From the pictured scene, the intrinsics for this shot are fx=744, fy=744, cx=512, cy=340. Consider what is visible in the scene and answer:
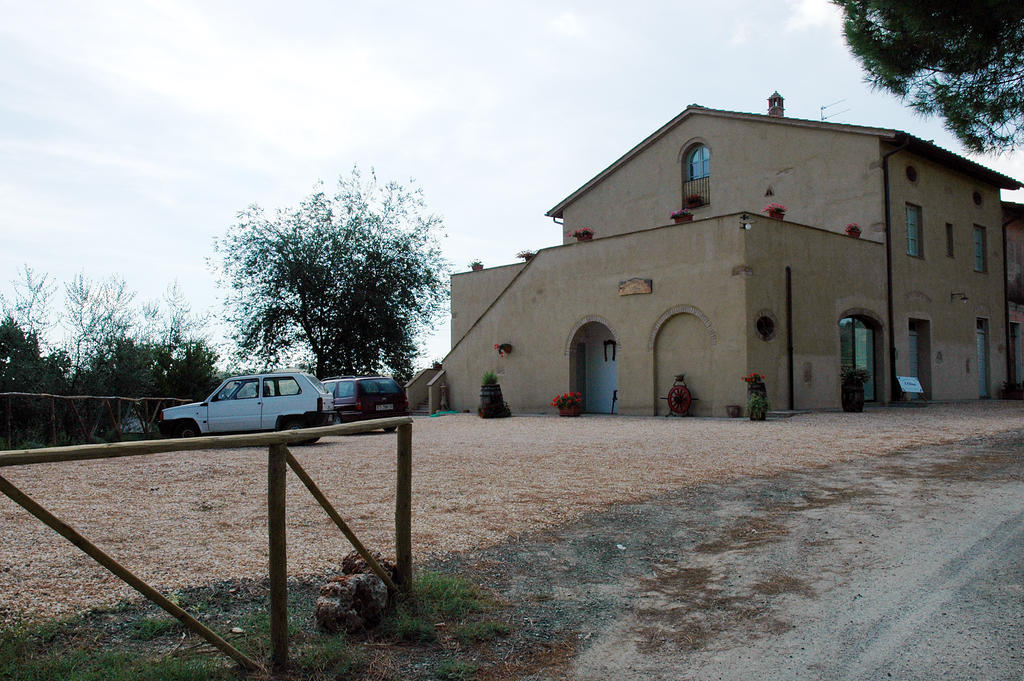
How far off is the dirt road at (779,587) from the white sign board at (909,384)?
1483cm

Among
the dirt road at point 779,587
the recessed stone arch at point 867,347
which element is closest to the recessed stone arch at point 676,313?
the recessed stone arch at point 867,347

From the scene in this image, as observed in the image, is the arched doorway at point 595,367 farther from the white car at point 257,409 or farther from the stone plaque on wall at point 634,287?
the white car at point 257,409

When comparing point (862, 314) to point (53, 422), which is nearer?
point (53, 422)

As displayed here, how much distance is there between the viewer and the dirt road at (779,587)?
11.1ft

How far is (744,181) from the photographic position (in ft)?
72.4

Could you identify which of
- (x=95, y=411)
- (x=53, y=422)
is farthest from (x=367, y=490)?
(x=95, y=411)

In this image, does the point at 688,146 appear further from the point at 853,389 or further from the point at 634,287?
the point at 853,389

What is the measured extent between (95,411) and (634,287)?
12.7 meters

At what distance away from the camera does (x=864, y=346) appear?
68.0ft

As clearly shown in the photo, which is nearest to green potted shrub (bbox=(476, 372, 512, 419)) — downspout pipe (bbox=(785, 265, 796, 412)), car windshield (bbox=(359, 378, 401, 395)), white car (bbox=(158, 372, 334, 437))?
car windshield (bbox=(359, 378, 401, 395))

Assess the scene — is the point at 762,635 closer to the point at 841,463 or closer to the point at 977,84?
the point at 841,463

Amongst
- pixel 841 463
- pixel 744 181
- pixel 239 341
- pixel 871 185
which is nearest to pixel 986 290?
pixel 871 185

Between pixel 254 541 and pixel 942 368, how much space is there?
904 inches

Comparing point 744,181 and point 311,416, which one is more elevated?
point 744,181
